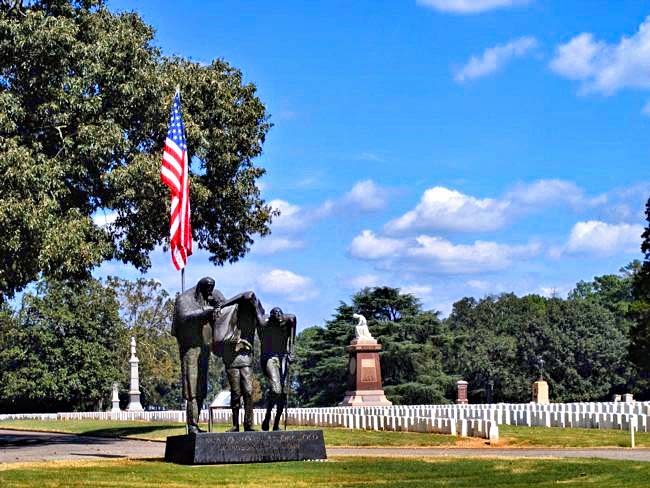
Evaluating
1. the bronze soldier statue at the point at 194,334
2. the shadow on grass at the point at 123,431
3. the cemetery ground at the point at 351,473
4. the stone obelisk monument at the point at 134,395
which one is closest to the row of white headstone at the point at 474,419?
the shadow on grass at the point at 123,431

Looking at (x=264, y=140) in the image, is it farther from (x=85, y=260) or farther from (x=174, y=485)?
(x=174, y=485)

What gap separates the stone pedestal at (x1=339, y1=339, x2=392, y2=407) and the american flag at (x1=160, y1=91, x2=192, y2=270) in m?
28.8

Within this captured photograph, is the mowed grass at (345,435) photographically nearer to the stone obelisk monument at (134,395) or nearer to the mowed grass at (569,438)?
the mowed grass at (569,438)

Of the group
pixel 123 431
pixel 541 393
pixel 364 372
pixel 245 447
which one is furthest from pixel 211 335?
pixel 541 393

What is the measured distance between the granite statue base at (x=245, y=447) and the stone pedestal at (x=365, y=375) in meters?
31.8

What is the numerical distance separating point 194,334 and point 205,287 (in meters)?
0.85

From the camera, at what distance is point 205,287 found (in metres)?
19.7

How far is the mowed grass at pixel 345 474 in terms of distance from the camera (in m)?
16.5

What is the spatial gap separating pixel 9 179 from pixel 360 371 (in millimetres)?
28329

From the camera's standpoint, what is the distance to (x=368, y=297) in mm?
75125

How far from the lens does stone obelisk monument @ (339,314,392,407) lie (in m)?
52.0

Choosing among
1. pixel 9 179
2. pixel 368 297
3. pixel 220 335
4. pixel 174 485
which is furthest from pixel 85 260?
pixel 368 297

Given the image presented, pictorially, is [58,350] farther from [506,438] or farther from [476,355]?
[506,438]

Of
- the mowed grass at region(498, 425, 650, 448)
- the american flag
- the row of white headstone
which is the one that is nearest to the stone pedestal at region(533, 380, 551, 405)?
the row of white headstone
